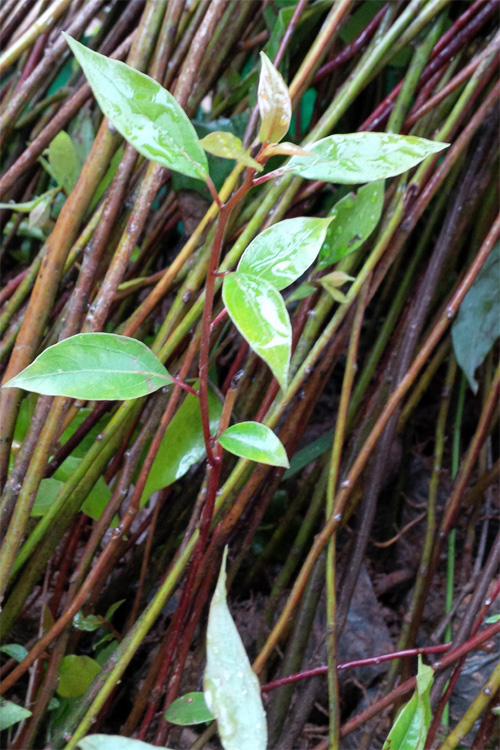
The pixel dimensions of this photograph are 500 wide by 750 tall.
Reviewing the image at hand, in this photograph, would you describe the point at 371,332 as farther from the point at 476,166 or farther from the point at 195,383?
the point at 195,383

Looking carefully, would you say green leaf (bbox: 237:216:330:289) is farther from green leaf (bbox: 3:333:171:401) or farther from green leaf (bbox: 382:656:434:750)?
green leaf (bbox: 382:656:434:750)

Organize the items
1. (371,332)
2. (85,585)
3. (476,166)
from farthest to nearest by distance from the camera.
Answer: (371,332) < (476,166) < (85,585)

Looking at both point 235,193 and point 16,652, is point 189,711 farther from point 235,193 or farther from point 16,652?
point 235,193

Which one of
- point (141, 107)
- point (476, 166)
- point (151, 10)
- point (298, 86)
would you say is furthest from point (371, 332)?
point (141, 107)

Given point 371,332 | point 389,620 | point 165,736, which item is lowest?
point 389,620

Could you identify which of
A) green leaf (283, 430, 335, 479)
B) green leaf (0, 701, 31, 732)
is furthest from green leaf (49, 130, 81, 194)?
green leaf (0, 701, 31, 732)

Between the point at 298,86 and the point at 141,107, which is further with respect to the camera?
the point at 298,86

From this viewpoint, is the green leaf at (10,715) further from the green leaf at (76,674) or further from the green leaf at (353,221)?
the green leaf at (353,221)

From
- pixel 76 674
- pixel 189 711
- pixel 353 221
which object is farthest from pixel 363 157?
pixel 76 674
